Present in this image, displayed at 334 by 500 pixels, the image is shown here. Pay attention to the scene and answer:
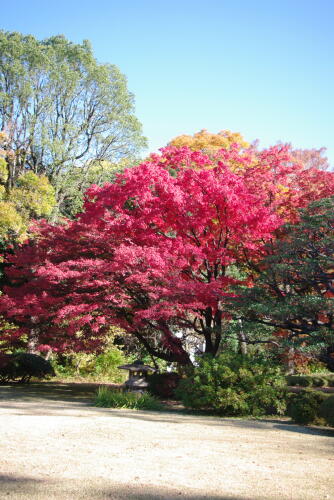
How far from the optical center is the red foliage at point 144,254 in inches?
383

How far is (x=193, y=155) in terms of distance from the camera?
39.2 ft

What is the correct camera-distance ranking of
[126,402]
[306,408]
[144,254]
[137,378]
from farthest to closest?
[137,378] < [144,254] < [126,402] < [306,408]

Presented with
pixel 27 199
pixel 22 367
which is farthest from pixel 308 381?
pixel 27 199

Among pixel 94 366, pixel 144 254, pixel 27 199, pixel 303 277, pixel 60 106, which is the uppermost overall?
pixel 60 106

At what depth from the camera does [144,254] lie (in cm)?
965

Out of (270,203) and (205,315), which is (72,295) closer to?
(205,315)

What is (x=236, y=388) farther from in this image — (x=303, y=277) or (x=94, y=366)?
(x=94, y=366)

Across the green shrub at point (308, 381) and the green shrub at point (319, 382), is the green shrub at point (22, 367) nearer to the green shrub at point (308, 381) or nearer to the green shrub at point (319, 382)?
the green shrub at point (308, 381)

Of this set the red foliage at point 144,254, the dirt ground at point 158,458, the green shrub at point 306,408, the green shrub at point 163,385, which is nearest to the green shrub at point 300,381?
the red foliage at point 144,254

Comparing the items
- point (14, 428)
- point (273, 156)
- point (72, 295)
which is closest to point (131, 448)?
point (14, 428)

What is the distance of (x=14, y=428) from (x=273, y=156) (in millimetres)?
10044

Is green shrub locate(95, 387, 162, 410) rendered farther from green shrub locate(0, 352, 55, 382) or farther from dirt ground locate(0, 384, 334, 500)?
green shrub locate(0, 352, 55, 382)

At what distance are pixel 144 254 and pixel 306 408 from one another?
4363 mm

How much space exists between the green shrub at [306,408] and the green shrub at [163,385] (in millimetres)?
3710
